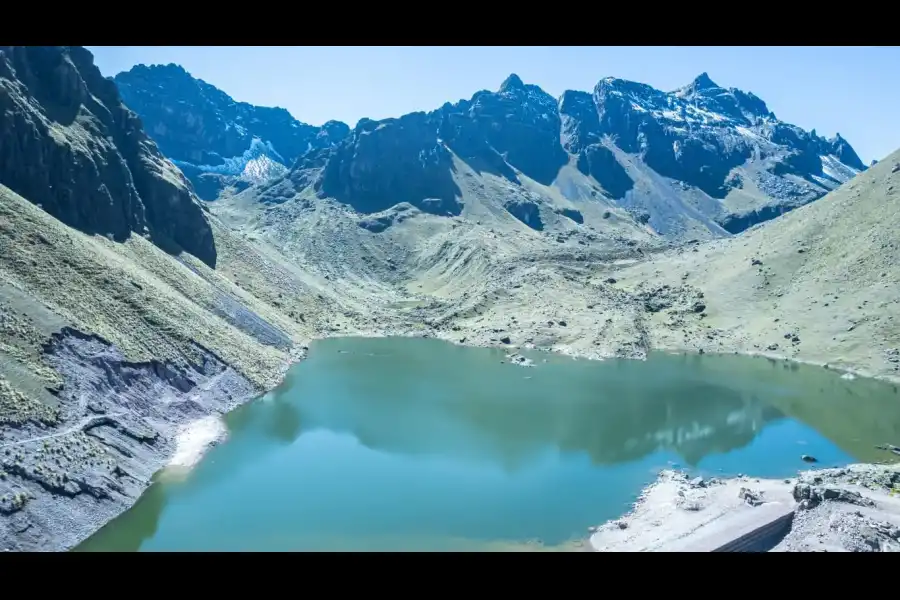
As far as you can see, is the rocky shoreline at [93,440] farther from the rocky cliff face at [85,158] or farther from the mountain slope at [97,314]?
the rocky cliff face at [85,158]

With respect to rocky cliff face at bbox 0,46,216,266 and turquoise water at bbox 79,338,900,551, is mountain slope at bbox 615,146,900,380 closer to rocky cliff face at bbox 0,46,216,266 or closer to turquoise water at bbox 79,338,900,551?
turquoise water at bbox 79,338,900,551

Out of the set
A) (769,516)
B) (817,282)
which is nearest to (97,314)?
(769,516)

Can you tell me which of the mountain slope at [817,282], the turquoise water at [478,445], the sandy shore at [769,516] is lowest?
the sandy shore at [769,516]

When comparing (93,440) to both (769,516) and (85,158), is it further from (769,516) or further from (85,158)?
(85,158)

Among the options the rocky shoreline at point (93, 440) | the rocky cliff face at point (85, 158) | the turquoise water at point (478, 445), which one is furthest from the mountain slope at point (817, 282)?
the rocky cliff face at point (85, 158)

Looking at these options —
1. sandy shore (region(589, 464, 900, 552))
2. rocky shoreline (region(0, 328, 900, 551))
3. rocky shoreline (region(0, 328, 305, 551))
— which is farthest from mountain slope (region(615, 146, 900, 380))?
rocky shoreline (region(0, 328, 305, 551))

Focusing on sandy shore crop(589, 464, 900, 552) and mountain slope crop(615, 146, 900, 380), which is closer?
sandy shore crop(589, 464, 900, 552)
